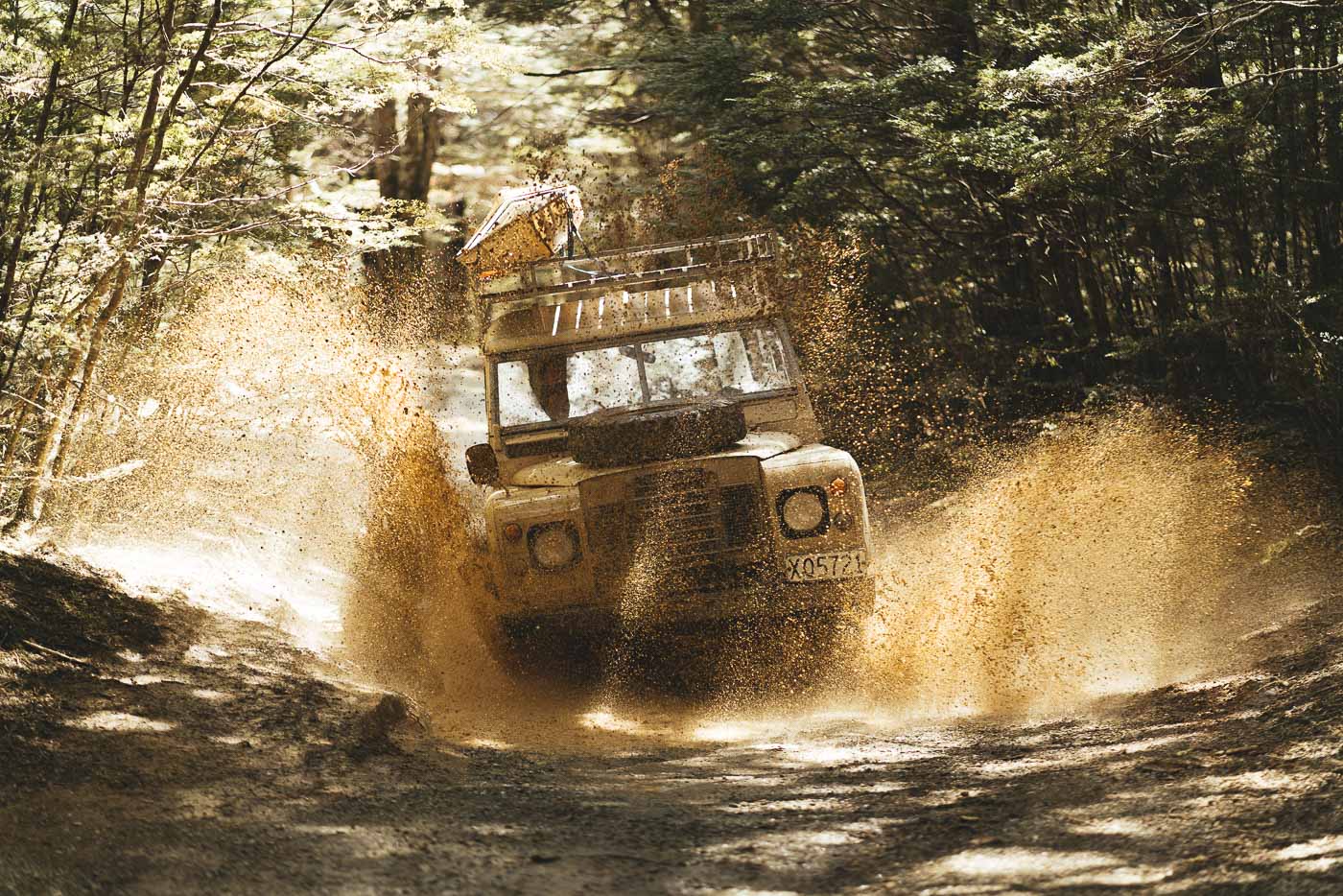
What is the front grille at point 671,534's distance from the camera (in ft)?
22.2

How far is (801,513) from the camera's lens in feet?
22.4

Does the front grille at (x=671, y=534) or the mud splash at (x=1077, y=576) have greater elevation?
the front grille at (x=671, y=534)

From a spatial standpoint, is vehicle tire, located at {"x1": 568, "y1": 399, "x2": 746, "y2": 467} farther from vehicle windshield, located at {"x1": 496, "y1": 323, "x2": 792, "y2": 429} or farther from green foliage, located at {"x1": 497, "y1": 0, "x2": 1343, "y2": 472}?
green foliage, located at {"x1": 497, "y1": 0, "x2": 1343, "y2": 472}

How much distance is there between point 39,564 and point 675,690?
14.9 ft

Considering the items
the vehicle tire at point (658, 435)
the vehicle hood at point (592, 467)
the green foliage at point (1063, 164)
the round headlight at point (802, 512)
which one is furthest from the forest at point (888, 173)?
the round headlight at point (802, 512)

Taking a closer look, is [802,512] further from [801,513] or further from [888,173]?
[888,173]

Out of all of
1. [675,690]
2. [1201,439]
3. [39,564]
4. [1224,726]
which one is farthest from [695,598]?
→ [1201,439]

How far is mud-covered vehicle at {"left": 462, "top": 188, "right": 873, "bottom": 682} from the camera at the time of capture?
6.78 metres

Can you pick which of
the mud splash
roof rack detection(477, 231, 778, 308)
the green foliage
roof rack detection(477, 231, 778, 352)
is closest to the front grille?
the mud splash

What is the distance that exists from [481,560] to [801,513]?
2189mm

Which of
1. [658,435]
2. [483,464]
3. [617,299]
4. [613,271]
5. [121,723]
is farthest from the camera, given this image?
[613,271]

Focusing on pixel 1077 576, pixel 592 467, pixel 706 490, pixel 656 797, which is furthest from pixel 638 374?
pixel 1077 576

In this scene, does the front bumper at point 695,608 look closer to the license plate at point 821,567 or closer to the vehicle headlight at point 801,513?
the license plate at point 821,567

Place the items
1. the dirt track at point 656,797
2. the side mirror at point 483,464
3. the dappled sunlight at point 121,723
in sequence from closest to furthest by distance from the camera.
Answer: the dirt track at point 656,797
the dappled sunlight at point 121,723
the side mirror at point 483,464
